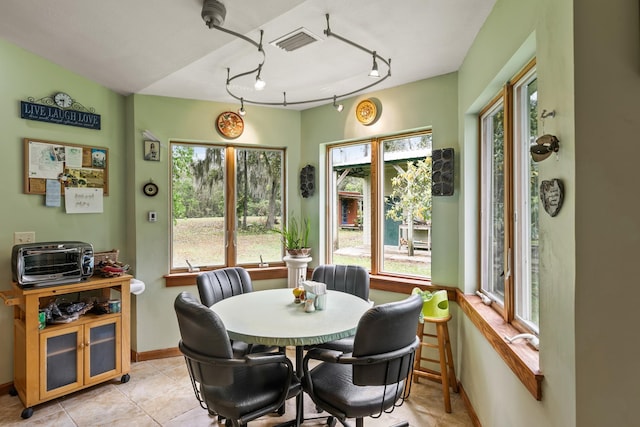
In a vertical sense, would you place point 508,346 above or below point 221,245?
below

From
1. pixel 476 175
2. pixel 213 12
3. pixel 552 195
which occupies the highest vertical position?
pixel 213 12

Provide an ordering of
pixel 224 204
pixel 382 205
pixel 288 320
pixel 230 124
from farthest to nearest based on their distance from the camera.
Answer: pixel 224 204 → pixel 230 124 → pixel 382 205 → pixel 288 320

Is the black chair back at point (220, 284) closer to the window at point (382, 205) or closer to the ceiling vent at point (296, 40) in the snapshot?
the window at point (382, 205)

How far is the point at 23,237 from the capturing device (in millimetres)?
2676

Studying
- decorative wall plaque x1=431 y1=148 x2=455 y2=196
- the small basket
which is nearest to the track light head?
decorative wall plaque x1=431 y1=148 x2=455 y2=196

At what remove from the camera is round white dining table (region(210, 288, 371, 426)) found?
1.78 meters

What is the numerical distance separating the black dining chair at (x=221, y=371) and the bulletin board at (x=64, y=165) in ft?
6.42

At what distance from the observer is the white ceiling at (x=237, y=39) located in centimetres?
193

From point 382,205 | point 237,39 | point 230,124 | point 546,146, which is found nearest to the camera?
point 546,146

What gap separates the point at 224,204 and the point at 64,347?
1.81 meters

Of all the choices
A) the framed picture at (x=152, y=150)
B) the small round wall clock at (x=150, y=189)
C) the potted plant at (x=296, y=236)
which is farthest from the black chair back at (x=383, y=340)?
the framed picture at (x=152, y=150)

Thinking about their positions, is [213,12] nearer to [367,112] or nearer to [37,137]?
[367,112]

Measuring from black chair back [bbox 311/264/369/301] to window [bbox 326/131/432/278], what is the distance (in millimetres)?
574

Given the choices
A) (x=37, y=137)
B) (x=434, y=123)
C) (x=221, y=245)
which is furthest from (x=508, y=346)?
(x=37, y=137)
